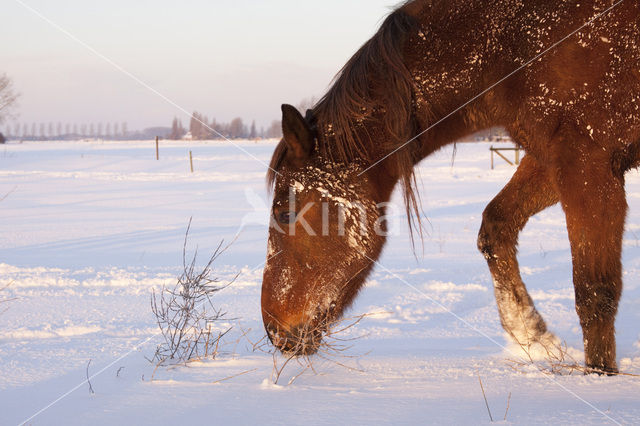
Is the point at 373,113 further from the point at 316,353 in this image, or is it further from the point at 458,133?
the point at 316,353

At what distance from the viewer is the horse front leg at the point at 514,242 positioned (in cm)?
351

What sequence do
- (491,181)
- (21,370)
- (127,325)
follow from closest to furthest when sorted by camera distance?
1. (21,370)
2. (127,325)
3. (491,181)

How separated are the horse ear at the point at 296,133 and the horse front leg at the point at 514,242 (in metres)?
1.56

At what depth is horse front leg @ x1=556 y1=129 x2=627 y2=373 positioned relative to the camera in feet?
8.99

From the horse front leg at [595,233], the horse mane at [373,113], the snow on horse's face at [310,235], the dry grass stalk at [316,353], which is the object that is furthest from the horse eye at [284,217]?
the horse front leg at [595,233]

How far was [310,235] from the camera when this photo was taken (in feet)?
10.4

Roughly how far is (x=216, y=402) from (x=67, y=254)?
589 cm

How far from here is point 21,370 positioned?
2.62m

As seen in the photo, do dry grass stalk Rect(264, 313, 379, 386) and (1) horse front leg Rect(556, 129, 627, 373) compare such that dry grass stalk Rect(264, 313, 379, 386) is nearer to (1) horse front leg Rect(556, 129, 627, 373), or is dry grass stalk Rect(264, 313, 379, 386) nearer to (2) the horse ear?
(2) the horse ear

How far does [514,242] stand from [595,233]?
1.03 metres

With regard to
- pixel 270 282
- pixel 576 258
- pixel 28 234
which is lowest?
pixel 28 234

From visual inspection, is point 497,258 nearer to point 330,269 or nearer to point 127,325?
point 330,269

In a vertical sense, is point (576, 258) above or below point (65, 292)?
above

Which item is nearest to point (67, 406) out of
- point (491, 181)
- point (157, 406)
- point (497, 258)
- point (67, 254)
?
point (157, 406)
